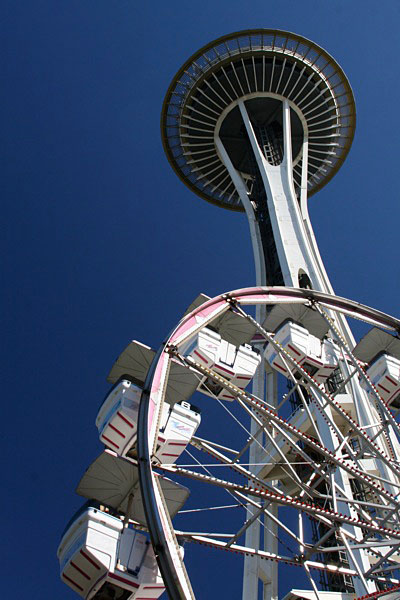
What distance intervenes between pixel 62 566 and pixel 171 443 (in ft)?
8.96

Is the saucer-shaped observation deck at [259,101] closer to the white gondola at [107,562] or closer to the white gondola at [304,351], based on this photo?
the white gondola at [304,351]

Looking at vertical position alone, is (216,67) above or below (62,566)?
above

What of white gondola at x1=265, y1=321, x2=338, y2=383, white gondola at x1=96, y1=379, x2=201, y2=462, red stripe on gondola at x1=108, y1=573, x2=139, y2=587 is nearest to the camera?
red stripe on gondola at x1=108, y1=573, x2=139, y2=587

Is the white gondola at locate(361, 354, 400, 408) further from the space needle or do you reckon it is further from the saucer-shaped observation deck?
the saucer-shaped observation deck

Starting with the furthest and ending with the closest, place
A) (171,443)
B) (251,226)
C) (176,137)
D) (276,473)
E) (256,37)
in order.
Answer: (176,137) → (256,37) → (251,226) → (276,473) → (171,443)

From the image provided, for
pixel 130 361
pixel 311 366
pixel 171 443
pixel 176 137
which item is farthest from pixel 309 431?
pixel 176 137

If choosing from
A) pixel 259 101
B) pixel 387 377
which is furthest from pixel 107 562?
pixel 259 101

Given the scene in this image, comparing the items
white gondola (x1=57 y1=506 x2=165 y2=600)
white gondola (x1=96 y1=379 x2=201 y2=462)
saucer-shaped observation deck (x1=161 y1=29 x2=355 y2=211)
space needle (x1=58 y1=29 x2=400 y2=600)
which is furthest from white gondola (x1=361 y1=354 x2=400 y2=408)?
saucer-shaped observation deck (x1=161 y1=29 x2=355 y2=211)

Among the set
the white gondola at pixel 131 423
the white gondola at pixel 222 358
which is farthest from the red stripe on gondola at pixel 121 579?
the white gondola at pixel 222 358

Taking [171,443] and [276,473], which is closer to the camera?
[171,443]

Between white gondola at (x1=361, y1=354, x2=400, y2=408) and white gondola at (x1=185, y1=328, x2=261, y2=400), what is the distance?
3325mm

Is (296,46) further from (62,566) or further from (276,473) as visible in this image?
(62,566)

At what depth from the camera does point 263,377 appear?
23.7 m

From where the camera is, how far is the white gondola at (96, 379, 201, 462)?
1064cm
